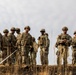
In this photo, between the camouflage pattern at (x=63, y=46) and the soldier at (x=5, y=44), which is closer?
the camouflage pattern at (x=63, y=46)

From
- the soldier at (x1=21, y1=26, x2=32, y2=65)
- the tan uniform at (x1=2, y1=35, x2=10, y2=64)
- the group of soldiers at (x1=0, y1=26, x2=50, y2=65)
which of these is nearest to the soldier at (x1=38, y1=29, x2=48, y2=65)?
the group of soldiers at (x1=0, y1=26, x2=50, y2=65)

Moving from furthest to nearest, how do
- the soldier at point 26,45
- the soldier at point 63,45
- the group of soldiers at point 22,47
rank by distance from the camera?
the group of soldiers at point 22,47 → the soldier at point 26,45 → the soldier at point 63,45

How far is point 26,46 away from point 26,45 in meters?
0.05

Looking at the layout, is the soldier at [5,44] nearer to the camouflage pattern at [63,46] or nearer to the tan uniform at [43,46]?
the tan uniform at [43,46]

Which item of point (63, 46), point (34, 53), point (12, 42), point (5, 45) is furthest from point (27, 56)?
point (63, 46)

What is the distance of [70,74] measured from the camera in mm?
17609

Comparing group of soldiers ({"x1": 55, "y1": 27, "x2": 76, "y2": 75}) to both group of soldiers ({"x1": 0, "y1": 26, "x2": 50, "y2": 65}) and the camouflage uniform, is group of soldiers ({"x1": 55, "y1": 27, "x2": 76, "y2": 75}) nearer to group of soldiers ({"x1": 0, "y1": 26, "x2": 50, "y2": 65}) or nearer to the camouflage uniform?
group of soldiers ({"x1": 0, "y1": 26, "x2": 50, "y2": 65})

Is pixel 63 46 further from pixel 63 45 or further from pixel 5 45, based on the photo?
pixel 5 45

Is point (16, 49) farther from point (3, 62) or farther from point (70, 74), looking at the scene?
point (70, 74)

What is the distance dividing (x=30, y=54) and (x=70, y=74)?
2.65 m

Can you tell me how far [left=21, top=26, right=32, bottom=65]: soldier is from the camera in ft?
60.6

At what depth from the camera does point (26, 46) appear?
18.6 m

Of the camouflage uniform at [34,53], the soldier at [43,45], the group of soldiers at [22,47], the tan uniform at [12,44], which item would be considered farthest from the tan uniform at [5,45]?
the soldier at [43,45]

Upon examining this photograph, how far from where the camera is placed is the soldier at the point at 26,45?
1847 centimetres
